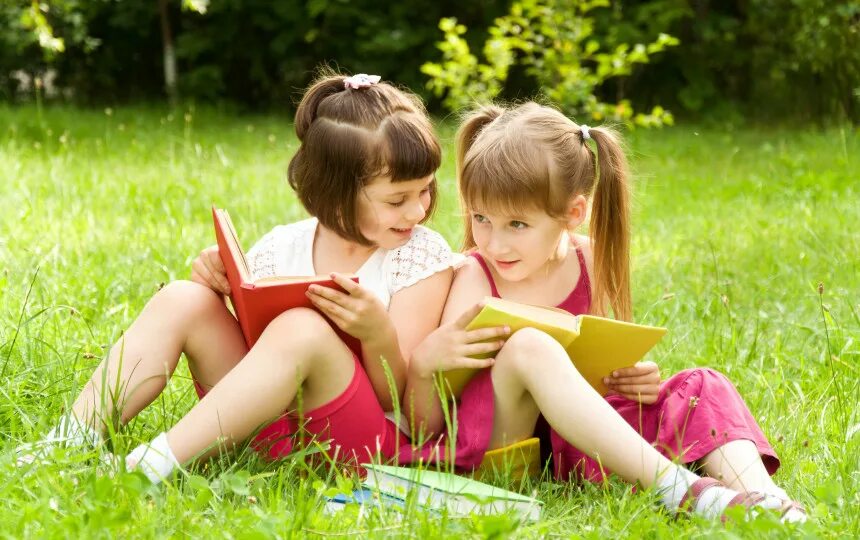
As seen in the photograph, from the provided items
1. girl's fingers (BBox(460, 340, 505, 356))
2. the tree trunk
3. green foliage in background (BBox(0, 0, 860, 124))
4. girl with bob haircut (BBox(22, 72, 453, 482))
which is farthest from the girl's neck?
the tree trunk

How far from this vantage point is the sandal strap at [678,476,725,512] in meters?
2.05

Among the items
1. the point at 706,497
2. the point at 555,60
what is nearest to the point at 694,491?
the point at 706,497

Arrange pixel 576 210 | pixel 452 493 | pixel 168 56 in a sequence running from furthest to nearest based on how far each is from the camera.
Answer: pixel 168 56, pixel 576 210, pixel 452 493

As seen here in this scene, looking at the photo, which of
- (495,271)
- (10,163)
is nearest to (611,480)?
(495,271)

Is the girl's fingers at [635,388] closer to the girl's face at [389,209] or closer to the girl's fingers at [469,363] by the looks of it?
the girl's fingers at [469,363]

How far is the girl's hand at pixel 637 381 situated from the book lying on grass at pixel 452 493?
0.40 meters

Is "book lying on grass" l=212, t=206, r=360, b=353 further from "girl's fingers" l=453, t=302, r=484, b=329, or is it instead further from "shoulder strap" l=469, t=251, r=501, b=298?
"shoulder strap" l=469, t=251, r=501, b=298

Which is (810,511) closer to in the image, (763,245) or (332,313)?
(332,313)

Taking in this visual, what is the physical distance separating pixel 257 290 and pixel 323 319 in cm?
16

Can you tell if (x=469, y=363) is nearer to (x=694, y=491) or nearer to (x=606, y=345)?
(x=606, y=345)

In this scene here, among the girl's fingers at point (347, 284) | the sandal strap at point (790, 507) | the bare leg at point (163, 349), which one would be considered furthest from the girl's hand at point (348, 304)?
the sandal strap at point (790, 507)

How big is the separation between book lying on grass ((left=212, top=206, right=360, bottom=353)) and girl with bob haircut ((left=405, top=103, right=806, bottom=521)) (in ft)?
1.02

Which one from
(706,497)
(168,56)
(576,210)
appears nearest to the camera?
(706,497)

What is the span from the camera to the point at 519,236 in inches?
95.0
